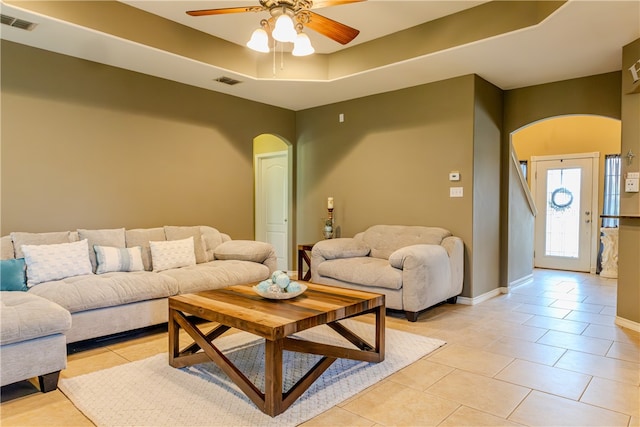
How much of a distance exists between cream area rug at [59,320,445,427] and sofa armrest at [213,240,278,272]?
1.30 m

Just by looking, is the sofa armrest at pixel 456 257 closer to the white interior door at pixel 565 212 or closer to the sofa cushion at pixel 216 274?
the sofa cushion at pixel 216 274

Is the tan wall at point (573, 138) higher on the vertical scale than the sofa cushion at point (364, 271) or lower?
higher

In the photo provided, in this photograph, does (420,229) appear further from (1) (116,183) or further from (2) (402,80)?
(1) (116,183)

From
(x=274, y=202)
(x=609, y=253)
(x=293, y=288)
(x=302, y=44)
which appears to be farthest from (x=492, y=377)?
(x=609, y=253)

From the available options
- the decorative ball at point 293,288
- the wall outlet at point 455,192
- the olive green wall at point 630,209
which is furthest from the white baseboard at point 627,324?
the decorative ball at point 293,288

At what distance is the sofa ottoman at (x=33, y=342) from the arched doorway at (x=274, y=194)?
4.17m

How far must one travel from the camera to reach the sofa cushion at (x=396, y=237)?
15.4 feet

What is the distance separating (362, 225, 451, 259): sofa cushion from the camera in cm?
469

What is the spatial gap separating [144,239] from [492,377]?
132 inches

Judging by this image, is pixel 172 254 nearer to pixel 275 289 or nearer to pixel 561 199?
pixel 275 289

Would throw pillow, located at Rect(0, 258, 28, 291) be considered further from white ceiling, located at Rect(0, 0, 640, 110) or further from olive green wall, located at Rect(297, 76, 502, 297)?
olive green wall, located at Rect(297, 76, 502, 297)


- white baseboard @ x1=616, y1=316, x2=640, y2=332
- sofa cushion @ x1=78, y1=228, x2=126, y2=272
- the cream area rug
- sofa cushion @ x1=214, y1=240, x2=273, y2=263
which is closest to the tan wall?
white baseboard @ x1=616, y1=316, x2=640, y2=332

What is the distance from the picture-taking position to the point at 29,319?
Answer: 2422 millimetres

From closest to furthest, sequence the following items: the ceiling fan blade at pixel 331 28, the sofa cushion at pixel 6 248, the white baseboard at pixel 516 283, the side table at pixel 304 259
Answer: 1. the ceiling fan blade at pixel 331 28
2. the sofa cushion at pixel 6 248
3. the white baseboard at pixel 516 283
4. the side table at pixel 304 259
